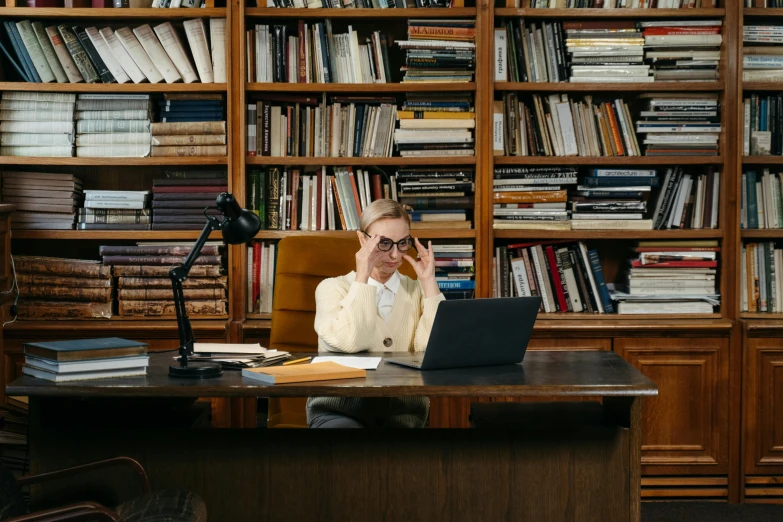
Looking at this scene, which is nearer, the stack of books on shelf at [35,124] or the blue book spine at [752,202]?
the stack of books on shelf at [35,124]

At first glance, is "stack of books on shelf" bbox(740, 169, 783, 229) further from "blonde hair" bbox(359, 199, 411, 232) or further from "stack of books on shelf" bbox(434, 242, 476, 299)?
"blonde hair" bbox(359, 199, 411, 232)

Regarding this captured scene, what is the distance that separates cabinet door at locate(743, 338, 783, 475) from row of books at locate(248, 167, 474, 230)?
1271mm

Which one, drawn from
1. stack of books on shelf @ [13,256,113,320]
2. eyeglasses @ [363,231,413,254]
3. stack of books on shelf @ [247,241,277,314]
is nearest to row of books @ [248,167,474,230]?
stack of books on shelf @ [247,241,277,314]

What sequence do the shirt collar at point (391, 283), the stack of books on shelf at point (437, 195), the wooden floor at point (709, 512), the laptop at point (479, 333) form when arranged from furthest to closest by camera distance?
the stack of books on shelf at point (437, 195) < the wooden floor at point (709, 512) < the shirt collar at point (391, 283) < the laptop at point (479, 333)

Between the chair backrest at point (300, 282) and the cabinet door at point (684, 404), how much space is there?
45.7 inches

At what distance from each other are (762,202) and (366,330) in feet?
6.43

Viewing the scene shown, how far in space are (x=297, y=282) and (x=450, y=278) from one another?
2.62 feet

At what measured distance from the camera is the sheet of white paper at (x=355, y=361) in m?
2.26

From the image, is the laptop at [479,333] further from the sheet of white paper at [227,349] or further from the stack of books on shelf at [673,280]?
the stack of books on shelf at [673,280]

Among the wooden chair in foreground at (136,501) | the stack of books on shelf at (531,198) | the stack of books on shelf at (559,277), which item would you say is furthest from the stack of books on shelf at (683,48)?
the wooden chair in foreground at (136,501)

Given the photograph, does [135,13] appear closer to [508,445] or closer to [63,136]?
[63,136]

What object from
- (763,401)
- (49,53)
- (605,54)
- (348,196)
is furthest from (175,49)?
(763,401)

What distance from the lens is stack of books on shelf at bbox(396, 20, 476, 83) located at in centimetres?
346

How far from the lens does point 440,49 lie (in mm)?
3461
